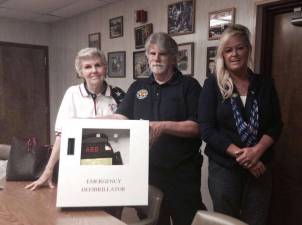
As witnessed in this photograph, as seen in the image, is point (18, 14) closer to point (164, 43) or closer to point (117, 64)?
point (117, 64)

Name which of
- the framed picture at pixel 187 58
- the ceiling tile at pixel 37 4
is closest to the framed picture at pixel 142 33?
the framed picture at pixel 187 58

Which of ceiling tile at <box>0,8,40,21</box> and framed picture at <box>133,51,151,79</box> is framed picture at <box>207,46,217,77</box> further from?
ceiling tile at <box>0,8,40,21</box>

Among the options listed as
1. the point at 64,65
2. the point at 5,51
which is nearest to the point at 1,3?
the point at 5,51

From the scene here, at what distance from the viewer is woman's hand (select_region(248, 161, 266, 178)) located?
1348mm

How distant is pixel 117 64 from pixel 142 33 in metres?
0.58

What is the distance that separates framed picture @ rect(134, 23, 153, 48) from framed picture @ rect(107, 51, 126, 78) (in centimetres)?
29

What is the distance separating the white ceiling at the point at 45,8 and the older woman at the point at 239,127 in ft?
8.20

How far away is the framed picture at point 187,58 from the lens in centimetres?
269

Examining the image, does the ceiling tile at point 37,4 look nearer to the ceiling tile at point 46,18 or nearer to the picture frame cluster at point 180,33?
the ceiling tile at point 46,18

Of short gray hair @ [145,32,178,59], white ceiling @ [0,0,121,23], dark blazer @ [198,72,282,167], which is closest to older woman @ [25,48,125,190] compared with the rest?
short gray hair @ [145,32,178,59]

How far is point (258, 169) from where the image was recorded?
4.46 ft

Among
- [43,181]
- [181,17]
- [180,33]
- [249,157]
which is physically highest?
[181,17]

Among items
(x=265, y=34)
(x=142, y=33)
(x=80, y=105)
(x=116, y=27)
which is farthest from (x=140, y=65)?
(x=80, y=105)

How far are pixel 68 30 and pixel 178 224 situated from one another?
3.69 meters
